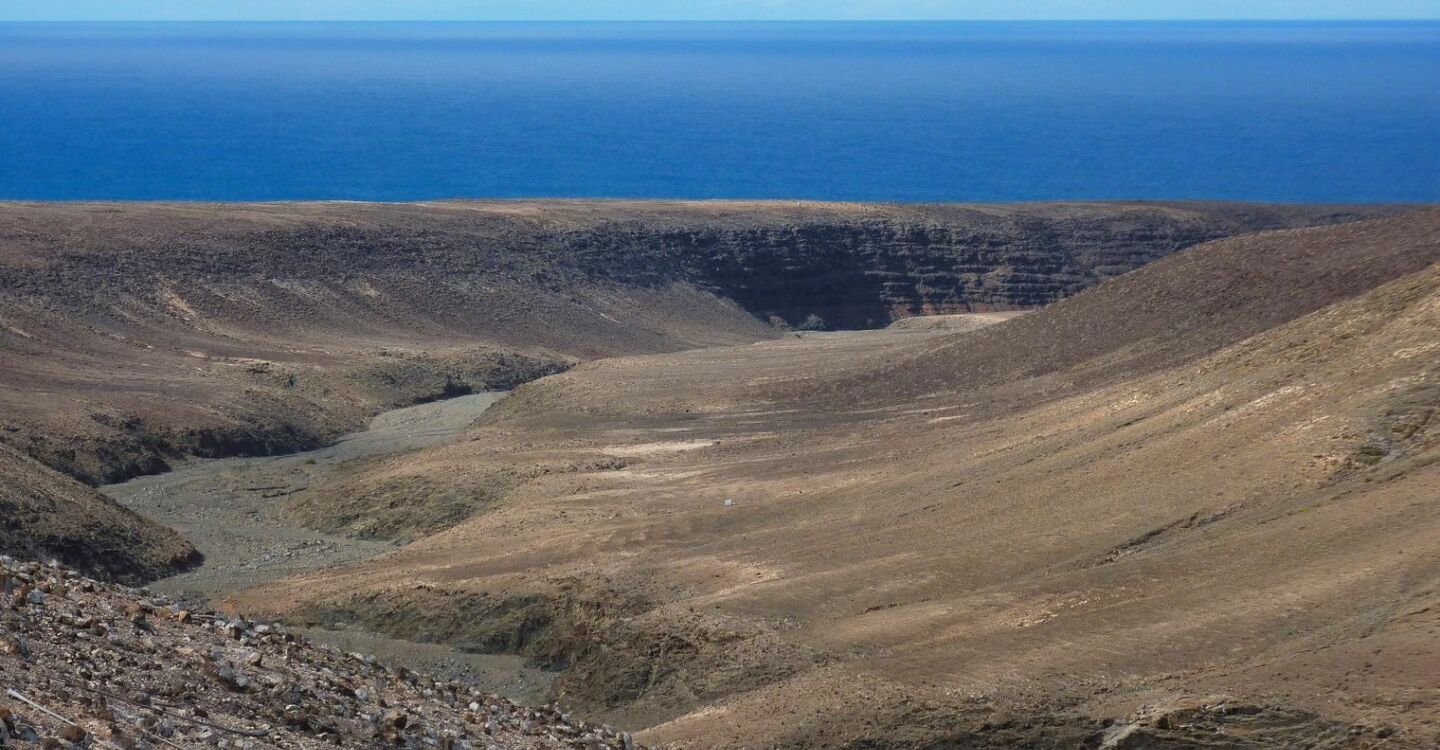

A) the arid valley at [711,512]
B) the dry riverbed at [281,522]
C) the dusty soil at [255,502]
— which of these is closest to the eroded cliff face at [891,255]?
the arid valley at [711,512]

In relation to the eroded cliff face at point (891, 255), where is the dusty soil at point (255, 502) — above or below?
below

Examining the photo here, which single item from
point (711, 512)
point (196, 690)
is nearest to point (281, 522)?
point (711, 512)

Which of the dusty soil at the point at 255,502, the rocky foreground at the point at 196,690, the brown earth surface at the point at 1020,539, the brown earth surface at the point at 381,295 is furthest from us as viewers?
the brown earth surface at the point at 381,295

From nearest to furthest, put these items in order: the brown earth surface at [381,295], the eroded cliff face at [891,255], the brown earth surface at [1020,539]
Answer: the brown earth surface at [1020,539] < the brown earth surface at [381,295] < the eroded cliff face at [891,255]

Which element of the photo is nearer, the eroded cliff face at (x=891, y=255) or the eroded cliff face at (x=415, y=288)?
the eroded cliff face at (x=415, y=288)

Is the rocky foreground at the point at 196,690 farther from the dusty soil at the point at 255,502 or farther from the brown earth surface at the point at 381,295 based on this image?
the brown earth surface at the point at 381,295

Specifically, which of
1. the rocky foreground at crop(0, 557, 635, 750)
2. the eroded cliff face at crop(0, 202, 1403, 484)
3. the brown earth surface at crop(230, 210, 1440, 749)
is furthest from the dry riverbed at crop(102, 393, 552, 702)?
the rocky foreground at crop(0, 557, 635, 750)

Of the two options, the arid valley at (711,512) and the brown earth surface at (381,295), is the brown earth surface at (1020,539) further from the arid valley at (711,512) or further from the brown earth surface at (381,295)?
the brown earth surface at (381,295)

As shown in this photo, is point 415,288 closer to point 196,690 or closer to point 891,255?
point 891,255
